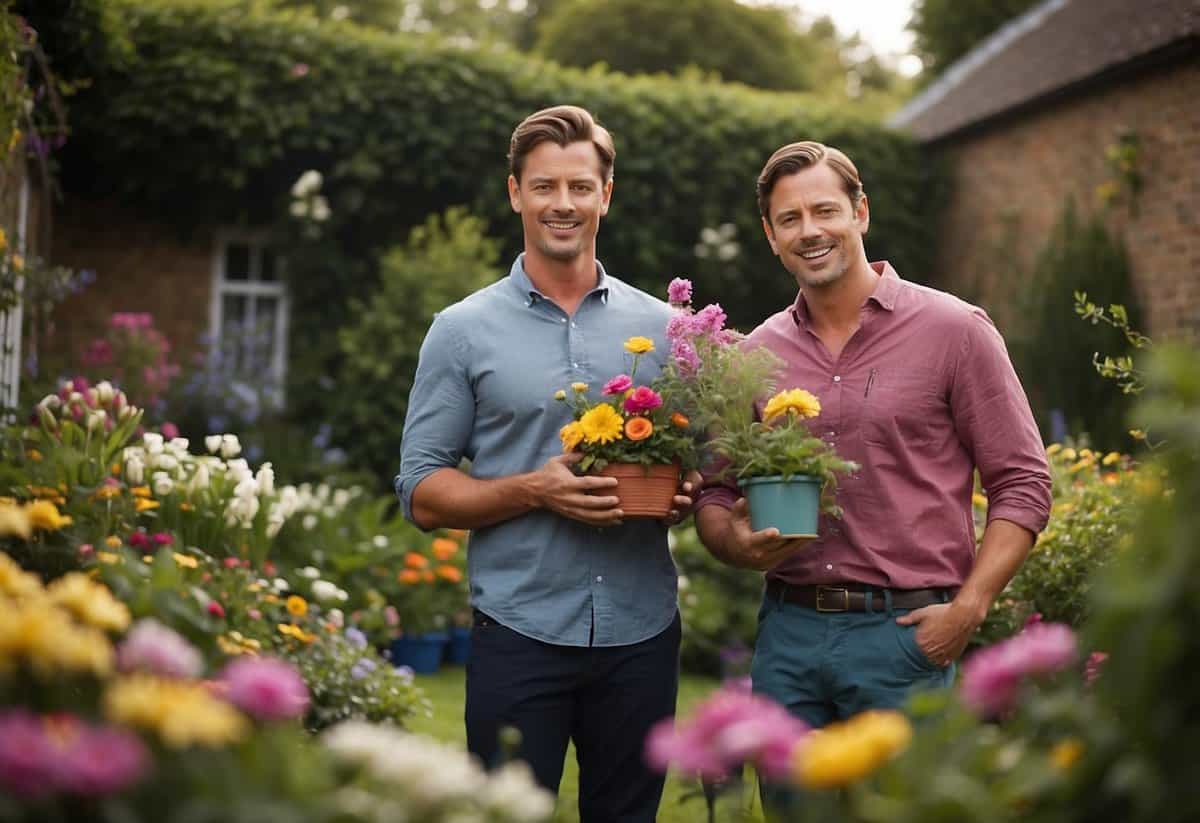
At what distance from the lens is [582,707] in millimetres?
2852

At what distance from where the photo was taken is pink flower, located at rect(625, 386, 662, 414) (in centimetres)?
261

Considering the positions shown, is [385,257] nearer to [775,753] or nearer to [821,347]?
[821,347]

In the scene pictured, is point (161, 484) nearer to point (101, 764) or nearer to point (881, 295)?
point (881, 295)

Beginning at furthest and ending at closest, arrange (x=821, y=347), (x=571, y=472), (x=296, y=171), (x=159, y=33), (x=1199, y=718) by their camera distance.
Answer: (x=296, y=171) < (x=159, y=33) < (x=821, y=347) < (x=571, y=472) < (x=1199, y=718)

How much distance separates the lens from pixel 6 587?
145cm

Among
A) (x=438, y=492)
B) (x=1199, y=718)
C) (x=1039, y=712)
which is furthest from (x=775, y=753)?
(x=438, y=492)

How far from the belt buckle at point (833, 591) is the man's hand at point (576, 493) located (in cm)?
47

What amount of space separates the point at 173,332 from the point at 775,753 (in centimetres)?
1014

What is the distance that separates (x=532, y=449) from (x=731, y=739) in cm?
155

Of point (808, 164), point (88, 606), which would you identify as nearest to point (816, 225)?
point (808, 164)

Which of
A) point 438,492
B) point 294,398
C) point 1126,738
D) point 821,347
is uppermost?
point 821,347

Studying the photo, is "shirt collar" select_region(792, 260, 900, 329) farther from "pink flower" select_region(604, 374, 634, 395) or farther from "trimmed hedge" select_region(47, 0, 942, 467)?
"trimmed hedge" select_region(47, 0, 942, 467)

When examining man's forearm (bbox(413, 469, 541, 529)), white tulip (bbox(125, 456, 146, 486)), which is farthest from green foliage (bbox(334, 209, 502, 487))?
man's forearm (bbox(413, 469, 541, 529))

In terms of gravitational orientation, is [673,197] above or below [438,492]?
above
